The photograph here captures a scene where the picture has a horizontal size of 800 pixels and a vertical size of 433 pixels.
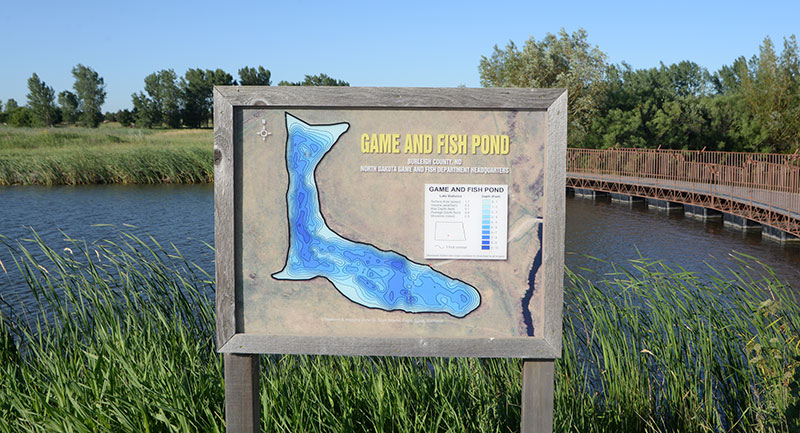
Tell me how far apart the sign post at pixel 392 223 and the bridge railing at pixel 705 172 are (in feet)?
48.2

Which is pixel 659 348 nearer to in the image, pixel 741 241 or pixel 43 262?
pixel 43 262

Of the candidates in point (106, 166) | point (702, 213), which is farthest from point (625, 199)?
point (106, 166)

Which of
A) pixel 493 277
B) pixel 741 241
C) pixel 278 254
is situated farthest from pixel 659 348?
pixel 741 241

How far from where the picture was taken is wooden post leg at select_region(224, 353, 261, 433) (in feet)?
7.89

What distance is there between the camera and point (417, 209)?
2.33 metres

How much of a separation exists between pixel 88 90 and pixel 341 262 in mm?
76232

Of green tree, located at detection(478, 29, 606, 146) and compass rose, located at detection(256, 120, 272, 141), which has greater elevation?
green tree, located at detection(478, 29, 606, 146)

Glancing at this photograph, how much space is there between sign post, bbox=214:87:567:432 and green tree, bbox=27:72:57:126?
7032 centimetres

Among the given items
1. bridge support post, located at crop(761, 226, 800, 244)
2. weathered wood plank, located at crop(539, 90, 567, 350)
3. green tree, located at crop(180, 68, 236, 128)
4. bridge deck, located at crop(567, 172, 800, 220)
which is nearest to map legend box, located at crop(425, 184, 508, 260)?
weathered wood plank, located at crop(539, 90, 567, 350)

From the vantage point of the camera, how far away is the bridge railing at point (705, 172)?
15969 mm

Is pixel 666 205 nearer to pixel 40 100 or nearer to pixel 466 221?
A: pixel 466 221

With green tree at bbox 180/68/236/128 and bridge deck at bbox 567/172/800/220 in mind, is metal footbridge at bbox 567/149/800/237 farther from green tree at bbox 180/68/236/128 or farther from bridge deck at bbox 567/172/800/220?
green tree at bbox 180/68/236/128

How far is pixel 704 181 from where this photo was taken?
69.4 feet

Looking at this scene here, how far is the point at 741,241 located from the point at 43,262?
1474 centimetres
